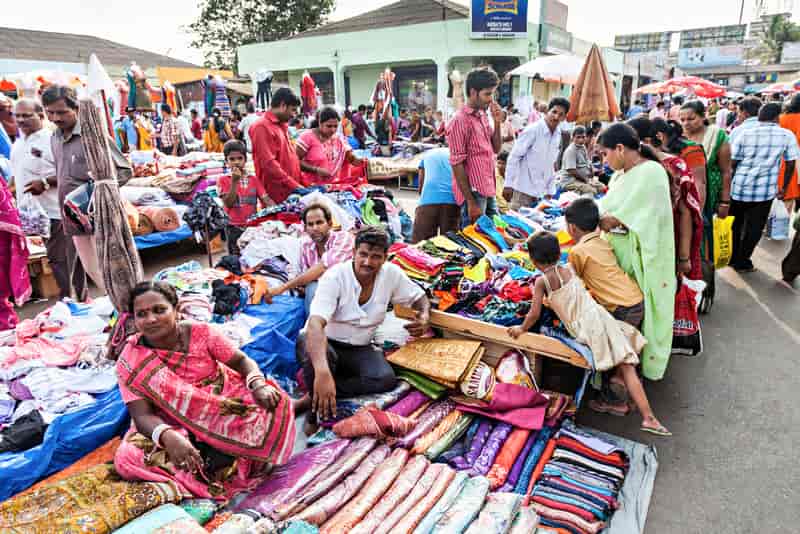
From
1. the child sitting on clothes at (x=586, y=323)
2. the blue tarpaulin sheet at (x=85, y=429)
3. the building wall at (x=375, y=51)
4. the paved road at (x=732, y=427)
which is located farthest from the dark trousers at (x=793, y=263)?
the building wall at (x=375, y=51)

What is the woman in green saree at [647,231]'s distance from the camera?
3.20m

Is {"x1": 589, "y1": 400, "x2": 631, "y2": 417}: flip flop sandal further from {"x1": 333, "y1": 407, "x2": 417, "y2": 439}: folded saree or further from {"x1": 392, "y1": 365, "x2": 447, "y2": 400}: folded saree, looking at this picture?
{"x1": 333, "y1": 407, "x2": 417, "y2": 439}: folded saree

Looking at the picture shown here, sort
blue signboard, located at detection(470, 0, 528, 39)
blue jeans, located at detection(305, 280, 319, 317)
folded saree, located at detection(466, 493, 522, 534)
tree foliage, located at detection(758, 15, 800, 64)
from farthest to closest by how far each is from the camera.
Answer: tree foliage, located at detection(758, 15, 800, 64) < blue signboard, located at detection(470, 0, 528, 39) < blue jeans, located at detection(305, 280, 319, 317) < folded saree, located at detection(466, 493, 522, 534)

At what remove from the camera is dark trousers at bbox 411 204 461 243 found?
17.1 feet

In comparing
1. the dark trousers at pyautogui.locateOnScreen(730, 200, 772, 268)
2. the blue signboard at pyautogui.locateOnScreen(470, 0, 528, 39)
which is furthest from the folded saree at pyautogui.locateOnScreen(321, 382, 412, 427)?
the blue signboard at pyautogui.locateOnScreen(470, 0, 528, 39)

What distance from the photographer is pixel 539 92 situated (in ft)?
66.9

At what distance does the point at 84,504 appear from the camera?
82.1 inches

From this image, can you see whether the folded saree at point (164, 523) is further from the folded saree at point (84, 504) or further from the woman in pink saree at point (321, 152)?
the woman in pink saree at point (321, 152)

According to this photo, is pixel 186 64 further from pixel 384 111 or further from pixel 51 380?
pixel 51 380

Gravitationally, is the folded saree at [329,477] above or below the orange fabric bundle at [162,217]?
below

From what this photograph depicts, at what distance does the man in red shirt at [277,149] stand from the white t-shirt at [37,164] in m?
1.78

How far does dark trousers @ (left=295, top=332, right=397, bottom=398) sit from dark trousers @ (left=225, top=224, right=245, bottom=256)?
216 centimetres

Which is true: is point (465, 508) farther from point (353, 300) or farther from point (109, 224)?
point (109, 224)

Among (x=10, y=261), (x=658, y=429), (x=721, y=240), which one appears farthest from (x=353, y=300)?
(x=721, y=240)
